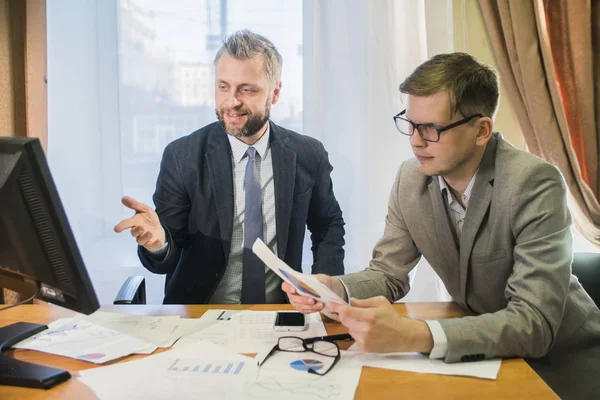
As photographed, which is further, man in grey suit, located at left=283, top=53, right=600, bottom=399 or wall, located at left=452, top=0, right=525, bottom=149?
wall, located at left=452, top=0, right=525, bottom=149

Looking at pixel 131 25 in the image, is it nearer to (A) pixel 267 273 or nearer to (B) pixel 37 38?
(B) pixel 37 38

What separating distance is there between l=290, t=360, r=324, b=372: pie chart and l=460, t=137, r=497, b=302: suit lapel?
0.60m

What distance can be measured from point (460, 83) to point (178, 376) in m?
1.11

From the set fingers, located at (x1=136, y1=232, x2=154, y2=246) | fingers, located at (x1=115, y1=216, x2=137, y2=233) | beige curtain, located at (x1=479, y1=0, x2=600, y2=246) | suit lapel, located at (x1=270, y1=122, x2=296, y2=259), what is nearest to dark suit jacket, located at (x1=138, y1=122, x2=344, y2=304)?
suit lapel, located at (x1=270, y1=122, x2=296, y2=259)

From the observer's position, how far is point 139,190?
2.79 meters

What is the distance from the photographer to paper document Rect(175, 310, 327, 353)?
141 centimetres

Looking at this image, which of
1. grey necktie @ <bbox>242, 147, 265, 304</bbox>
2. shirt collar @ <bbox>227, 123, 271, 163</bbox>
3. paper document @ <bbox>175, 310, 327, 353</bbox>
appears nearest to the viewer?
paper document @ <bbox>175, 310, 327, 353</bbox>

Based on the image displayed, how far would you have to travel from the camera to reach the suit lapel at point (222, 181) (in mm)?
2164

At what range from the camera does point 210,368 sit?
126 cm

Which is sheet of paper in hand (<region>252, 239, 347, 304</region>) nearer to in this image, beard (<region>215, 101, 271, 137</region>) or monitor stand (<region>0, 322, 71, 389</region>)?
monitor stand (<region>0, 322, 71, 389</region>)

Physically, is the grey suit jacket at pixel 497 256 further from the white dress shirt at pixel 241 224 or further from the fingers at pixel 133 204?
the fingers at pixel 133 204

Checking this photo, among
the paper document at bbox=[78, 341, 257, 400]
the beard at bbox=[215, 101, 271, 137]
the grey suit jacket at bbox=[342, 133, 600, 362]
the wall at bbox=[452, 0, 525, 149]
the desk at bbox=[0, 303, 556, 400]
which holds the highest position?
the wall at bbox=[452, 0, 525, 149]

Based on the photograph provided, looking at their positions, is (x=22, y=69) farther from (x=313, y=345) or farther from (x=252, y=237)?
(x=313, y=345)

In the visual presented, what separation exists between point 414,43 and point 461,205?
1282 mm
